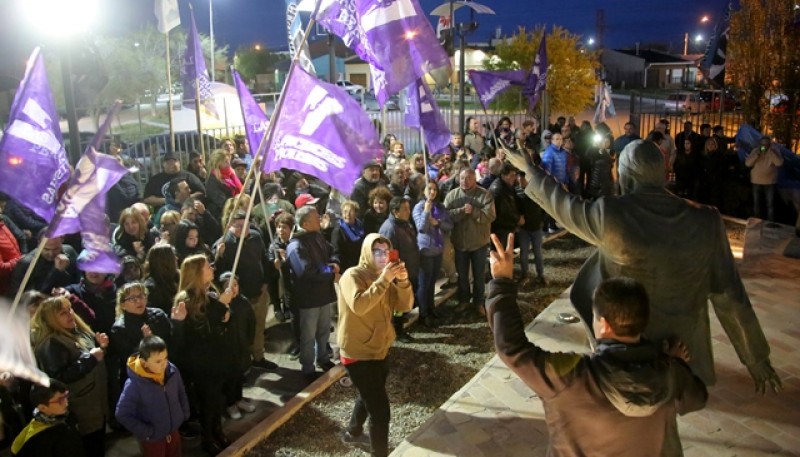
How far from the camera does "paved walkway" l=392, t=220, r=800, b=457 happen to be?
4.98 m

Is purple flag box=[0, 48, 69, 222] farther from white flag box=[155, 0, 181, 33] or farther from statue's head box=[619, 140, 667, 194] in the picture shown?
white flag box=[155, 0, 181, 33]

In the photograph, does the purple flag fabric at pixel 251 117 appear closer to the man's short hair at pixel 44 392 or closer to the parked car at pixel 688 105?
the man's short hair at pixel 44 392

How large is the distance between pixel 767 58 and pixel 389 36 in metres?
11.6

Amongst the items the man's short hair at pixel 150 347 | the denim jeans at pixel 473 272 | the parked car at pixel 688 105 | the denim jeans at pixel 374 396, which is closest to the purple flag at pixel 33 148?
the man's short hair at pixel 150 347

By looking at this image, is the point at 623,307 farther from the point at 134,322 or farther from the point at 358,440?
the point at 134,322

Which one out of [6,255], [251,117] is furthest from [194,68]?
[6,255]

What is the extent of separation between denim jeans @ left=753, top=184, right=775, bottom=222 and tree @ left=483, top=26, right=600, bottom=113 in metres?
13.3

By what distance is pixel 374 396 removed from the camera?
5000 millimetres

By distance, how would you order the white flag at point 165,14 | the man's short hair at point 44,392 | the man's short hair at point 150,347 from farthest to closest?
the white flag at point 165,14, the man's short hair at point 150,347, the man's short hair at point 44,392

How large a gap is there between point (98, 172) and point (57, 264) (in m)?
1.51

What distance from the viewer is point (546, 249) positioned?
11297 millimetres

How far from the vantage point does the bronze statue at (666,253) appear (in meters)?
3.11

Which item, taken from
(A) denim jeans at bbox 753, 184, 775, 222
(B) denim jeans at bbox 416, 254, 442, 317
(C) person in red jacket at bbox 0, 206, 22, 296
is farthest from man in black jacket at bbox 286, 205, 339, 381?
(A) denim jeans at bbox 753, 184, 775, 222

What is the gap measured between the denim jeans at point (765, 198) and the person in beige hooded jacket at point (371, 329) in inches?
380
